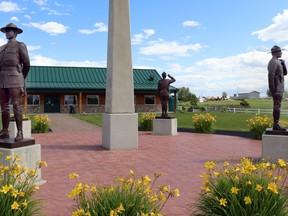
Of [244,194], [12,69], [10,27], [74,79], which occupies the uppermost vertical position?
[74,79]

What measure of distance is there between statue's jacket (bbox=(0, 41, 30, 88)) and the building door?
2905 centimetres

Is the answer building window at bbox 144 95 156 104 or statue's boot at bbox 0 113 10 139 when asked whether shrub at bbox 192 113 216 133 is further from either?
building window at bbox 144 95 156 104

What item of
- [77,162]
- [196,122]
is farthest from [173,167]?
[196,122]

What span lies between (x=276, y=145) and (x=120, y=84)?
521 cm

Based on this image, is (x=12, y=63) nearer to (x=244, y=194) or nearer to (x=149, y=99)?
(x=244, y=194)

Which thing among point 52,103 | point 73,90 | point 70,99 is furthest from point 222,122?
point 52,103

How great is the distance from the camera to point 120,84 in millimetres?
10008

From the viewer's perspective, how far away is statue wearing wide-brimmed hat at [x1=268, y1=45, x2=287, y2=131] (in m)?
7.55

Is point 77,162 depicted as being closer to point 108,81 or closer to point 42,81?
point 108,81

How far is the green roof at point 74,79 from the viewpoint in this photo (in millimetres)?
32719

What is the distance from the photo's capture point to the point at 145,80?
3700 cm

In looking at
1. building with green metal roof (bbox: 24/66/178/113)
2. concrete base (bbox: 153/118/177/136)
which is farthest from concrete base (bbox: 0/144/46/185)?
building with green metal roof (bbox: 24/66/178/113)

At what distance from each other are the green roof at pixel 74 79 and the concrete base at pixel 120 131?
23.4 m

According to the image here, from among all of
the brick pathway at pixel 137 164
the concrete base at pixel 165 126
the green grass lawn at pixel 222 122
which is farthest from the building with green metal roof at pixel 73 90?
the brick pathway at pixel 137 164
